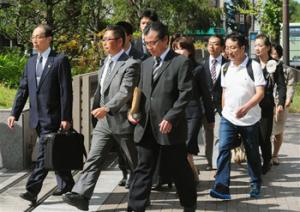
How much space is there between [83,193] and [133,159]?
580 millimetres

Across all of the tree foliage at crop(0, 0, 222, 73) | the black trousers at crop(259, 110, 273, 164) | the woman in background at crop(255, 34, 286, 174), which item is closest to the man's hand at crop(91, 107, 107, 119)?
the woman in background at crop(255, 34, 286, 174)

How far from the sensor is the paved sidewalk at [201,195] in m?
6.43

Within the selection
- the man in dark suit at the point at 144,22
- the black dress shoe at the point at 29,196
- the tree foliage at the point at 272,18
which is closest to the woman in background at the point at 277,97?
the man in dark suit at the point at 144,22

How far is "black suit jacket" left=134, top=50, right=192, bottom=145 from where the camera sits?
5449 millimetres

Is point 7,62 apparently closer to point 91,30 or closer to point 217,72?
point 91,30

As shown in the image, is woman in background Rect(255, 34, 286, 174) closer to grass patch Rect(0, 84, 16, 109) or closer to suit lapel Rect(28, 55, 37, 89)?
suit lapel Rect(28, 55, 37, 89)

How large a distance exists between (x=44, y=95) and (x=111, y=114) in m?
0.80

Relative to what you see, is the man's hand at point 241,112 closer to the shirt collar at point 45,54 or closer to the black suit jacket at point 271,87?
the black suit jacket at point 271,87

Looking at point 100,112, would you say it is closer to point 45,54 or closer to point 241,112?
point 45,54

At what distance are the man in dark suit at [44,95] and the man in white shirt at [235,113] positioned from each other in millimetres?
1612

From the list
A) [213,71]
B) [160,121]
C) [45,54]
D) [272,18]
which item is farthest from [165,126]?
[272,18]

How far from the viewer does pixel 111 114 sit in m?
5.93

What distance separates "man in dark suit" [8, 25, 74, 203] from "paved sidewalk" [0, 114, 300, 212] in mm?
380

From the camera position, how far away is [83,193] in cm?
591
